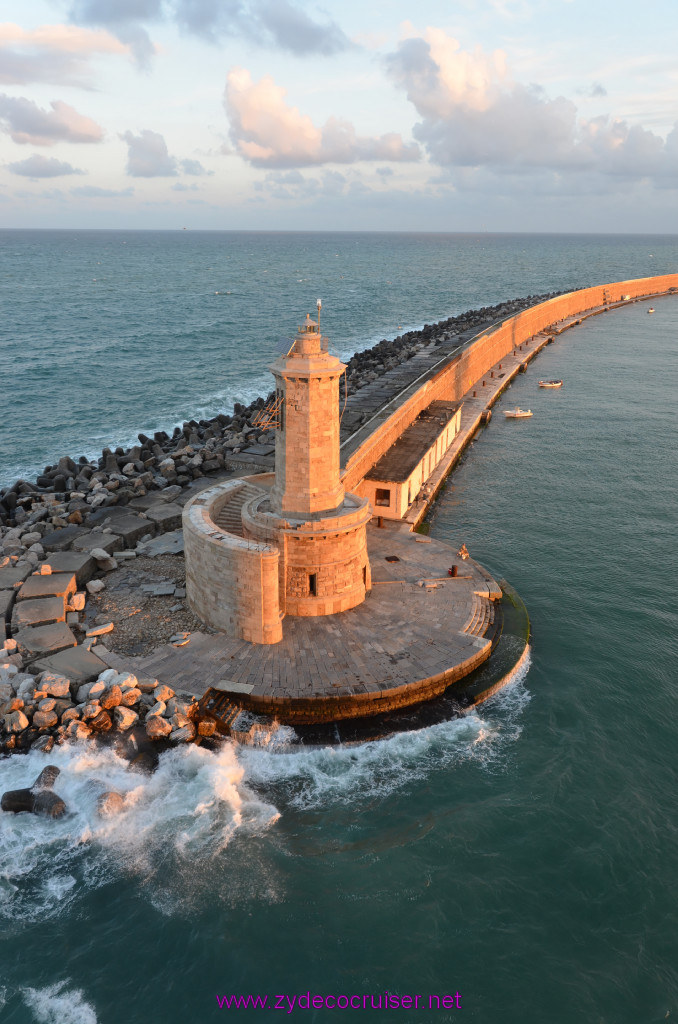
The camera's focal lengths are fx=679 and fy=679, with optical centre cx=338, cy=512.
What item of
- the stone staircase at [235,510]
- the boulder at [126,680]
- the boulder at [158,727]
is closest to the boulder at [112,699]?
the boulder at [126,680]

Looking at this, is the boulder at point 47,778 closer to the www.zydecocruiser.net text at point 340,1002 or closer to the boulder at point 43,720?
the boulder at point 43,720

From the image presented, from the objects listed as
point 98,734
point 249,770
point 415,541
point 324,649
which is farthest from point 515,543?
point 98,734

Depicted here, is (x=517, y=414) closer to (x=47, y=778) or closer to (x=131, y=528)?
(x=131, y=528)

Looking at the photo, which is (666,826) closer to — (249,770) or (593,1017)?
(593,1017)

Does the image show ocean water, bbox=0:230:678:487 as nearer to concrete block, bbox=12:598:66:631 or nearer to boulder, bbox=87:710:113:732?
concrete block, bbox=12:598:66:631

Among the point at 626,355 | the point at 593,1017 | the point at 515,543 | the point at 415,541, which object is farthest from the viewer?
the point at 626,355

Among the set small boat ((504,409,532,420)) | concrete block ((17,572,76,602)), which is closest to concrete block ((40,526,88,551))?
concrete block ((17,572,76,602))

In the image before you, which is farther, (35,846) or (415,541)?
(415,541)
